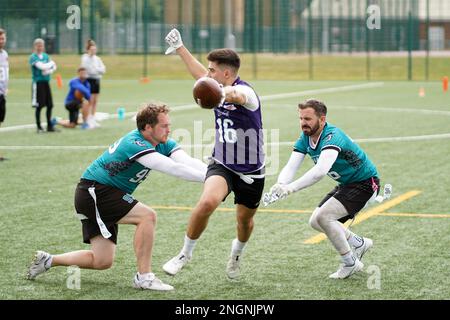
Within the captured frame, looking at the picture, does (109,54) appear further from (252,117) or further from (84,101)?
(252,117)

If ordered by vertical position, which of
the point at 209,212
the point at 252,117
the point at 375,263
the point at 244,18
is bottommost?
the point at 375,263

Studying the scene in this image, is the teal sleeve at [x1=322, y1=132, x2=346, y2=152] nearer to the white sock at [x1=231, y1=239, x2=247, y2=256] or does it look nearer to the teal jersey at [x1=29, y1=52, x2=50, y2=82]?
the white sock at [x1=231, y1=239, x2=247, y2=256]

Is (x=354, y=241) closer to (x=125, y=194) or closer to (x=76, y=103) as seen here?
(x=125, y=194)

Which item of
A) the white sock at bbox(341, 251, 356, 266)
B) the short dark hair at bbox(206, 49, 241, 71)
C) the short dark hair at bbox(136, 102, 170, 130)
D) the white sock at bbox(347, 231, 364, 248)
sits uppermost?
the short dark hair at bbox(206, 49, 241, 71)

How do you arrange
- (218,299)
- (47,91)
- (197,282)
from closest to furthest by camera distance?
(218,299) < (197,282) < (47,91)

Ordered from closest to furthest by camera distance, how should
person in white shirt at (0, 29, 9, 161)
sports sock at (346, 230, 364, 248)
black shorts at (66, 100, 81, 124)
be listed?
1. sports sock at (346, 230, 364, 248)
2. person in white shirt at (0, 29, 9, 161)
3. black shorts at (66, 100, 81, 124)

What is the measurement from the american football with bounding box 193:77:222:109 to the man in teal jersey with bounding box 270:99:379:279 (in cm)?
98

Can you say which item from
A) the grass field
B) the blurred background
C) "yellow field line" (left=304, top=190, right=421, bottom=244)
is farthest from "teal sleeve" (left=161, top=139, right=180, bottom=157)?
the blurred background

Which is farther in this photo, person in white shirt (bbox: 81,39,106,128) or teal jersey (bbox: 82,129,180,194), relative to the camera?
person in white shirt (bbox: 81,39,106,128)

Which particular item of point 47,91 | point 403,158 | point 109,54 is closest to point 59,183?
point 403,158

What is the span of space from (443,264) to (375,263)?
63 centimetres

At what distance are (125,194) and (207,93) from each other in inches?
48.0

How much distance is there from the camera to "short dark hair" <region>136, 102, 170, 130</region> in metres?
8.07

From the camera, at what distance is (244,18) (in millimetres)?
54219
